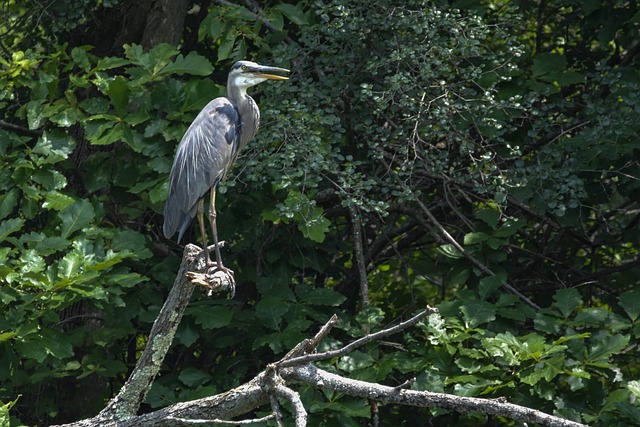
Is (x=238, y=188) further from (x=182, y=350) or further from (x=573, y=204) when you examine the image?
(x=573, y=204)

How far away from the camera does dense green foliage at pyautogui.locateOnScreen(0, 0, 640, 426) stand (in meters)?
5.06

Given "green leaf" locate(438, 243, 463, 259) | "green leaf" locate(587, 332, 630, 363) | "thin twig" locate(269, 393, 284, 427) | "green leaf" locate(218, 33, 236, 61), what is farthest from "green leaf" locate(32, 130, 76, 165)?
"green leaf" locate(587, 332, 630, 363)

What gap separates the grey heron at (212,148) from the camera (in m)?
5.00

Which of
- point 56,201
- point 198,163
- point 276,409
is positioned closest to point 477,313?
point 198,163

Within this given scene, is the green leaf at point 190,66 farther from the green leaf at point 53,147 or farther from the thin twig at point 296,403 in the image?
the thin twig at point 296,403

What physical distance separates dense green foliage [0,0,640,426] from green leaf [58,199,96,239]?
0.01 meters

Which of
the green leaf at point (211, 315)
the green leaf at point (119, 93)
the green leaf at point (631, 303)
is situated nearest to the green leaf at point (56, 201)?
the green leaf at point (119, 93)

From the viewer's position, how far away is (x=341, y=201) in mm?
5613

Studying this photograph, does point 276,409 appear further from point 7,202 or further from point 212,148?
point 7,202

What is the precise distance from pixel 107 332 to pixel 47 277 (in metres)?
0.85

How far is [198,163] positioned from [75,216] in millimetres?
715

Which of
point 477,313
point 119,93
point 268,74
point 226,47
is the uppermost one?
point 226,47

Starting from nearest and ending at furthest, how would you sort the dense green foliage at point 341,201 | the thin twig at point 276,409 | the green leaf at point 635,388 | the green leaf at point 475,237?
the thin twig at point 276,409 < the green leaf at point 635,388 < the dense green foliage at point 341,201 < the green leaf at point 475,237

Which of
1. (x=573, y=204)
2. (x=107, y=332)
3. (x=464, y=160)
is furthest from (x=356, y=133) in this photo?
(x=107, y=332)
